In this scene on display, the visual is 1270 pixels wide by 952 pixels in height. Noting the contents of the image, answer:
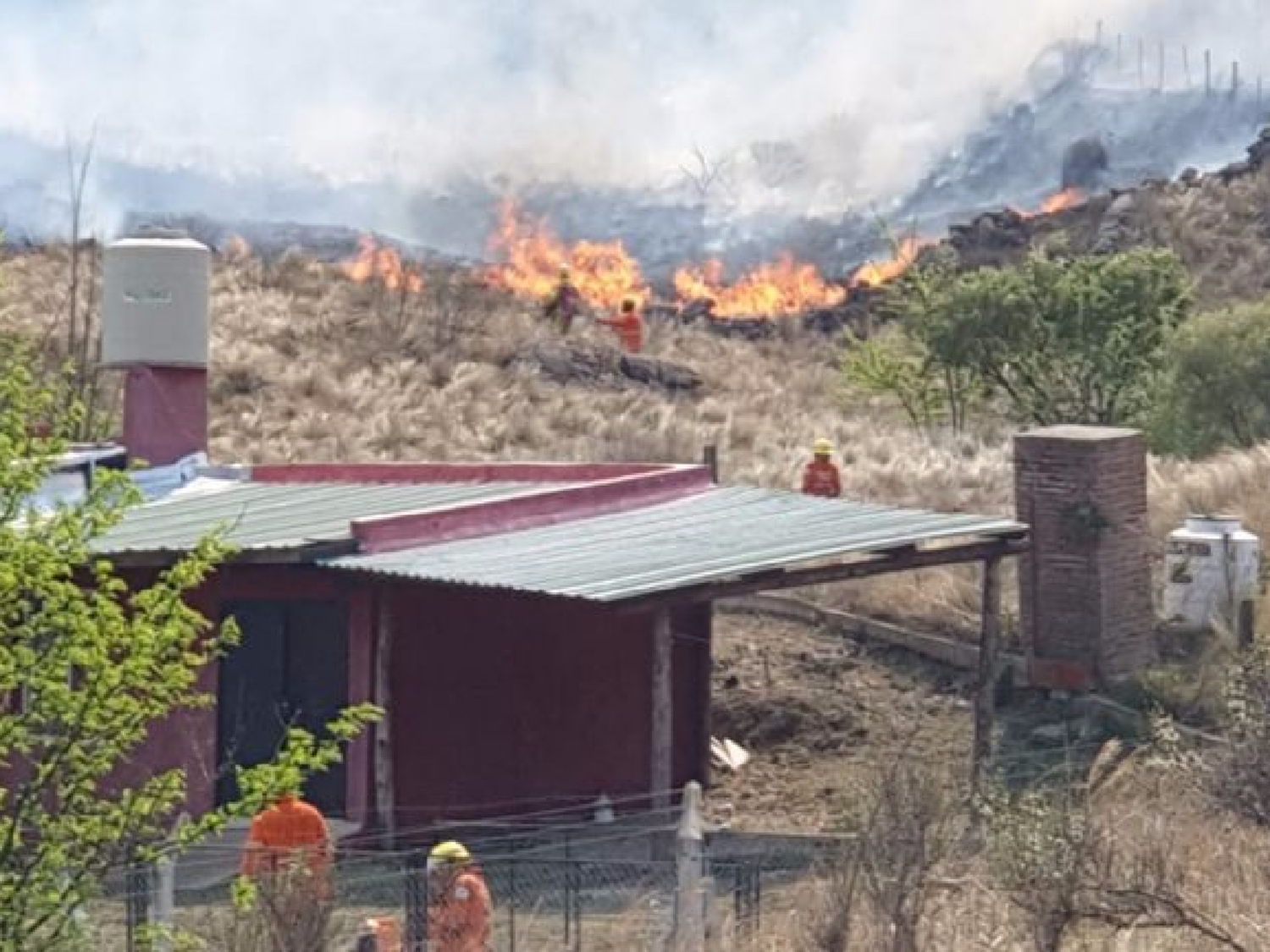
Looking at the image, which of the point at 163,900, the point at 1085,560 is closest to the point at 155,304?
the point at 1085,560

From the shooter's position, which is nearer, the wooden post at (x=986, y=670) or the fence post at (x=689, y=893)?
the fence post at (x=689, y=893)

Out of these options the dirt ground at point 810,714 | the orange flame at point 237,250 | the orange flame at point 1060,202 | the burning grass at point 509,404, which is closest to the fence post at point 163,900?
the dirt ground at point 810,714

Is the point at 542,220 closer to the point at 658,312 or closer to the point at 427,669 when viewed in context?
the point at 658,312

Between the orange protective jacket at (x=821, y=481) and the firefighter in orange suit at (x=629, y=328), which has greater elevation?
the firefighter in orange suit at (x=629, y=328)

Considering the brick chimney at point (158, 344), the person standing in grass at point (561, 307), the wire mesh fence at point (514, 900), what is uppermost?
the person standing in grass at point (561, 307)

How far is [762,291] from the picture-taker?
5334 cm

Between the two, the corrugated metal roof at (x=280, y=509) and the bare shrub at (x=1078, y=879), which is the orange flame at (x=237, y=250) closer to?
the corrugated metal roof at (x=280, y=509)

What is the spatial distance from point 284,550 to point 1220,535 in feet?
27.9

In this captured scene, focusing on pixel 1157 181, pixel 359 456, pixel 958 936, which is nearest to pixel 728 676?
pixel 958 936

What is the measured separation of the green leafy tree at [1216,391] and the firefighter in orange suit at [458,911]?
20478mm

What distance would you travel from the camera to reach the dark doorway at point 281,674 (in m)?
18.3

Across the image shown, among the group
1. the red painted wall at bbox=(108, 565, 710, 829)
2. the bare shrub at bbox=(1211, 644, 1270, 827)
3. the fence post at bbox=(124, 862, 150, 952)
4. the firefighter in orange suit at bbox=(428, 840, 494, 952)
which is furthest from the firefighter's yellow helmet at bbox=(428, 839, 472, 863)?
the red painted wall at bbox=(108, 565, 710, 829)

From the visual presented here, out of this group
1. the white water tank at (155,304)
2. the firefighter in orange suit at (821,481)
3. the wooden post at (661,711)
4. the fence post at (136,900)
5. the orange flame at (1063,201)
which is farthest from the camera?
the orange flame at (1063,201)

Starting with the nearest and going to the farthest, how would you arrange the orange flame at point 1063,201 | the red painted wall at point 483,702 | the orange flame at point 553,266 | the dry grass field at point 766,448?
the dry grass field at point 766,448
the red painted wall at point 483,702
the orange flame at point 553,266
the orange flame at point 1063,201
